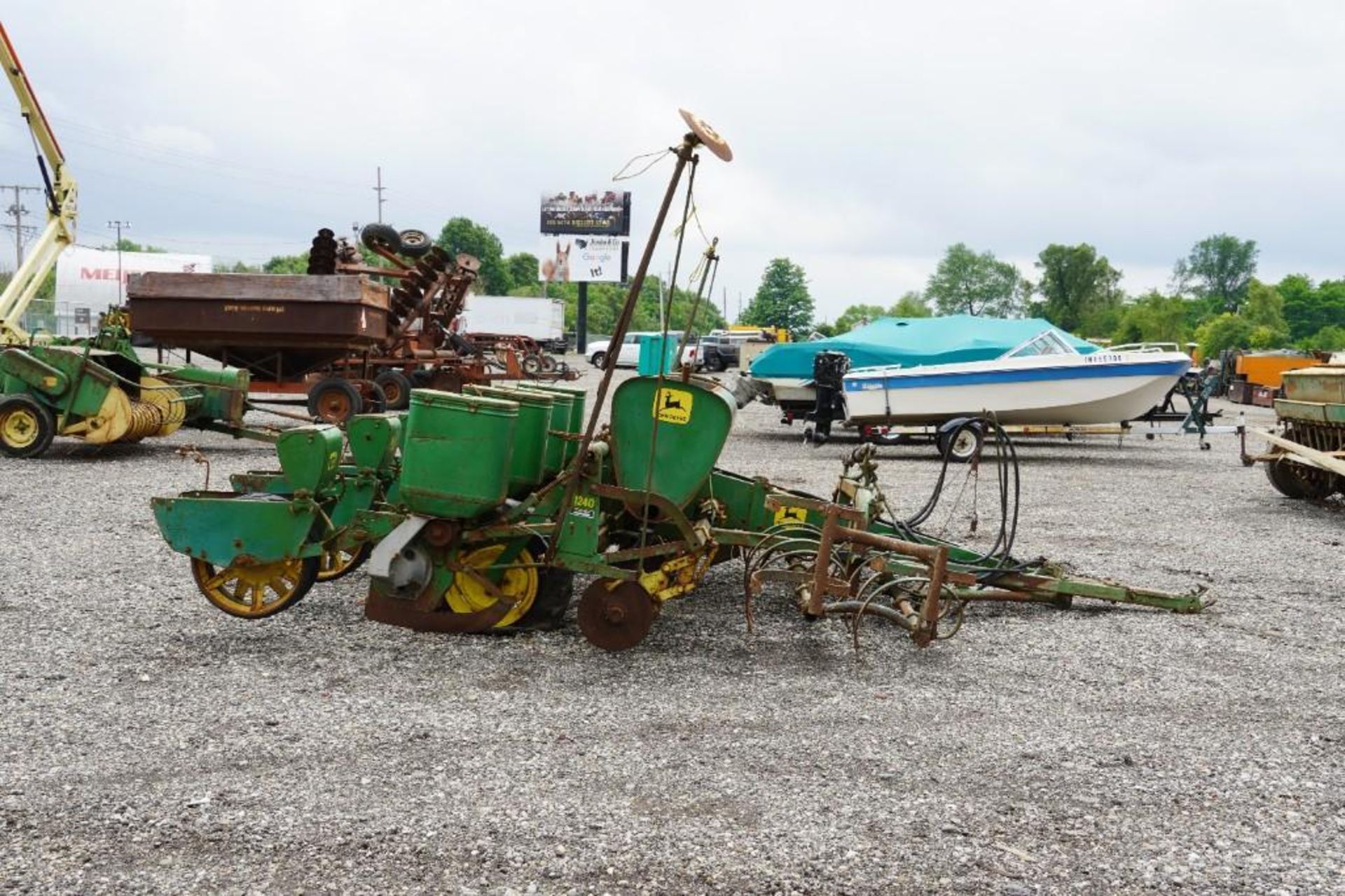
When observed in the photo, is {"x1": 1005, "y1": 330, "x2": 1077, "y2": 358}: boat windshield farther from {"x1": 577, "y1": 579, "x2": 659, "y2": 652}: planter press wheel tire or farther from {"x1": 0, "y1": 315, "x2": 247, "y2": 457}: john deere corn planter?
{"x1": 577, "y1": 579, "x2": 659, "y2": 652}: planter press wheel tire

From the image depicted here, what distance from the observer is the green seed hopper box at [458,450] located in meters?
5.50

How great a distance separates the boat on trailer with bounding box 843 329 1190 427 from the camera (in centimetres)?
1600

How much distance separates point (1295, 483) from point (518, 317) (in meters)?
45.2

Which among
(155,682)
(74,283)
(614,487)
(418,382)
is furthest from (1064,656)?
(74,283)

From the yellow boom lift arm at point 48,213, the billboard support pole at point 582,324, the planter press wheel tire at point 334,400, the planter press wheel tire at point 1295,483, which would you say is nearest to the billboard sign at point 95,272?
the billboard support pole at point 582,324

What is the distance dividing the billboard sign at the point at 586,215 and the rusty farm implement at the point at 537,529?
220 ft

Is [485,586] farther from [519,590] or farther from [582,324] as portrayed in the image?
[582,324]

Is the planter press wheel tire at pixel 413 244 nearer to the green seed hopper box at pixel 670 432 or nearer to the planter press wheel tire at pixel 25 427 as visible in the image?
the planter press wheel tire at pixel 25 427

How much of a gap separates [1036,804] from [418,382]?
16.1m

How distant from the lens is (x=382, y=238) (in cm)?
1900

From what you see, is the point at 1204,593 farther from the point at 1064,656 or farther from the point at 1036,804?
the point at 1036,804

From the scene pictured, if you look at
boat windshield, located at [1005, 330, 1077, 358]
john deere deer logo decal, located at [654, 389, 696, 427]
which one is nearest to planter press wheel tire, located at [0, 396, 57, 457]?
john deere deer logo decal, located at [654, 389, 696, 427]

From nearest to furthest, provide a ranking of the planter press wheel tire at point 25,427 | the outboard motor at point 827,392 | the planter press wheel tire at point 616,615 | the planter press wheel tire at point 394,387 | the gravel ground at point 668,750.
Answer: the gravel ground at point 668,750 → the planter press wheel tire at point 616,615 → the planter press wheel tire at point 25,427 → the outboard motor at point 827,392 → the planter press wheel tire at point 394,387

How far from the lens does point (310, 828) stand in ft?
12.2
